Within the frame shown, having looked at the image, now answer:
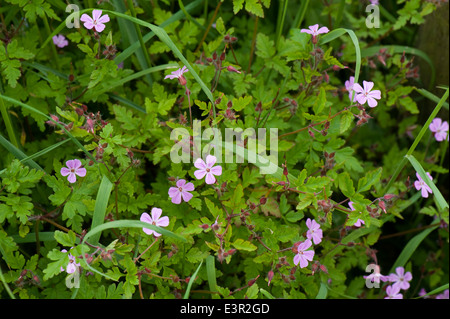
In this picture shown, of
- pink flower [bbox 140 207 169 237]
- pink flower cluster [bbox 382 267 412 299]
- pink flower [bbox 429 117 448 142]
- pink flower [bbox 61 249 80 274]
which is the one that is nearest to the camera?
pink flower [bbox 61 249 80 274]

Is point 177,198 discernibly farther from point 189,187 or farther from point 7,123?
point 7,123

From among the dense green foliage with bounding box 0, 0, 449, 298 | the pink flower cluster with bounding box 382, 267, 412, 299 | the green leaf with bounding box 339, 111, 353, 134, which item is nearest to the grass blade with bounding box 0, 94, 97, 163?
the dense green foliage with bounding box 0, 0, 449, 298

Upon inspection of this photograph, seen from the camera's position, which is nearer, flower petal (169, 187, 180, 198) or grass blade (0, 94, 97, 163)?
grass blade (0, 94, 97, 163)

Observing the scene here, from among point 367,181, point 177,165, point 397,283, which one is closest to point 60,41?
point 177,165

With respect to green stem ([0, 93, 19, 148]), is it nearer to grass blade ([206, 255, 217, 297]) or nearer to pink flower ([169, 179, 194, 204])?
pink flower ([169, 179, 194, 204])
